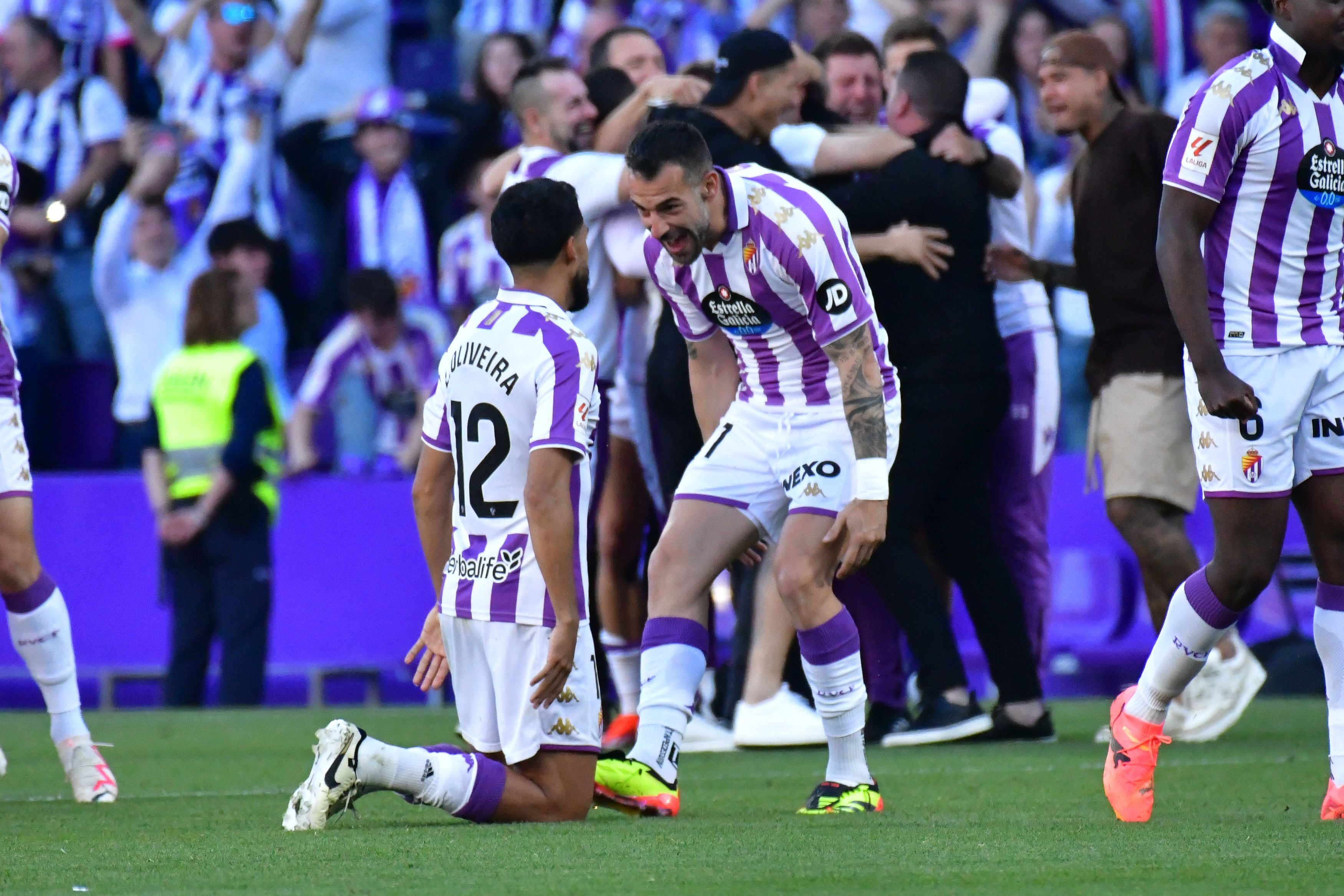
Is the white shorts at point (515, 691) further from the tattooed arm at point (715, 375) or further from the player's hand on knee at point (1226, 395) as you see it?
the player's hand on knee at point (1226, 395)

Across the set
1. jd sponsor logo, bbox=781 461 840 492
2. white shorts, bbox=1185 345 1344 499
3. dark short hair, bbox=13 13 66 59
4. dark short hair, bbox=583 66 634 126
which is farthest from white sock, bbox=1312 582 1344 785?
dark short hair, bbox=13 13 66 59

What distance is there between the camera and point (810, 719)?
24.4ft

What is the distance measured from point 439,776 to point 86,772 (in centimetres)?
164

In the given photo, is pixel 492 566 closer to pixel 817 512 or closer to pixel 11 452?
pixel 817 512

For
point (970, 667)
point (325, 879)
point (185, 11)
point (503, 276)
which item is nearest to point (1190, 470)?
point (970, 667)

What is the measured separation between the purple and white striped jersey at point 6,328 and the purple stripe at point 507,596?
1779mm

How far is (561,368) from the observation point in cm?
493

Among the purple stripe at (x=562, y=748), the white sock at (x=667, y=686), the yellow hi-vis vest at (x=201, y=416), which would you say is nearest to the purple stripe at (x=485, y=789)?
the purple stripe at (x=562, y=748)

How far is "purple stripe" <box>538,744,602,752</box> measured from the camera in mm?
5004

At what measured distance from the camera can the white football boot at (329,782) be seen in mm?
4695

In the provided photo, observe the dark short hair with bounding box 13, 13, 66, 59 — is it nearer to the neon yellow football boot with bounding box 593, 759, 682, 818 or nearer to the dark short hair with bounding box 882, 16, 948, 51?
the dark short hair with bounding box 882, 16, 948, 51

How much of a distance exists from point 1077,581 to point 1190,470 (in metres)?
2.99

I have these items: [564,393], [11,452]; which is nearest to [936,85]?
[564,393]

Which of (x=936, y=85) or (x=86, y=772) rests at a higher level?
(x=936, y=85)
